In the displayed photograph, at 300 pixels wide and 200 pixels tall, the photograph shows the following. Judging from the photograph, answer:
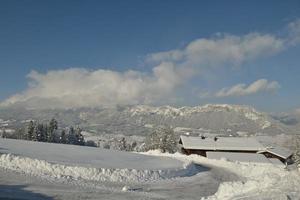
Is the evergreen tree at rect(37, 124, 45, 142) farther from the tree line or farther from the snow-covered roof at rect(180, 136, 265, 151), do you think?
the snow-covered roof at rect(180, 136, 265, 151)

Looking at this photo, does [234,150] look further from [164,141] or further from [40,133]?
[40,133]

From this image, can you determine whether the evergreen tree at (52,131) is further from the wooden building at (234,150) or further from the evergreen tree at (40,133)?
the wooden building at (234,150)

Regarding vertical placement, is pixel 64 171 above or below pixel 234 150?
below

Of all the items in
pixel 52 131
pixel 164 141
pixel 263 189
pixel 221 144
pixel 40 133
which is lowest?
pixel 263 189

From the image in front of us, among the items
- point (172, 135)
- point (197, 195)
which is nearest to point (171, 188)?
point (197, 195)

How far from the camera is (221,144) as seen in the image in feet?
283

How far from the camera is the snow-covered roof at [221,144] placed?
274 ft

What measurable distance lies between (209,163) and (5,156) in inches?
1363

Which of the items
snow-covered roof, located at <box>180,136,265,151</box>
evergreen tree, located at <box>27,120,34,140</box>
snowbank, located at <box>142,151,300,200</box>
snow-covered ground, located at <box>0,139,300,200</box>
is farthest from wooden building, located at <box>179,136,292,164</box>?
snowbank, located at <box>142,151,300,200</box>

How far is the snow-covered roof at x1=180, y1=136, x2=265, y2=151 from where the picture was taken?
274 ft

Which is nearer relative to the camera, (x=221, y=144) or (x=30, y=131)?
(x=221, y=144)

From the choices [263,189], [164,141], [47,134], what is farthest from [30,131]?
[263,189]

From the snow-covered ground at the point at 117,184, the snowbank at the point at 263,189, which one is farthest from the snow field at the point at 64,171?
the snowbank at the point at 263,189

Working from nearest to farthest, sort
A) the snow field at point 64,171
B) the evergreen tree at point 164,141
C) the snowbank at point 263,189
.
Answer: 1. the snowbank at point 263,189
2. the snow field at point 64,171
3. the evergreen tree at point 164,141
